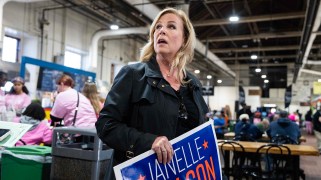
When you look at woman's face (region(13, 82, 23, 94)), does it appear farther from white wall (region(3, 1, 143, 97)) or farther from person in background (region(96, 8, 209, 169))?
person in background (region(96, 8, 209, 169))

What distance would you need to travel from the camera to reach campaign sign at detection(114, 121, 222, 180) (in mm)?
1152

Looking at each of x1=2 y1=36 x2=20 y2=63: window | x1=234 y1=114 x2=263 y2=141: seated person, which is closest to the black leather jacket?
x1=234 y1=114 x2=263 y2=141: seated person

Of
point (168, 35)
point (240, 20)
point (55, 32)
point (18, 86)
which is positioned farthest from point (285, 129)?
point (55, 32)

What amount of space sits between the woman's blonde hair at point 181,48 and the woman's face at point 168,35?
0.02 metres

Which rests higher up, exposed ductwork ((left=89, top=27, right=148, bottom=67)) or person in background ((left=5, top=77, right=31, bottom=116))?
exposed ductwork ((left=89, top=27, right=148, bottom=67))

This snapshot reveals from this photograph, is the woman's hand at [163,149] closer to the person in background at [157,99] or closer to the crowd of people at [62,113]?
the person in background at [157,99]

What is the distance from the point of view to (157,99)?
4.17ft

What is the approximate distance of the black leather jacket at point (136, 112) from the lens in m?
1.18

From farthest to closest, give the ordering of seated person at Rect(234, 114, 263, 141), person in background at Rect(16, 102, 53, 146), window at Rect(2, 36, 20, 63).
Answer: window at Rect(2, 36, 20, 63)
seated person at Rect(234, 114, 263, 141)
person in background at Rect(16, 102, 53, 146)

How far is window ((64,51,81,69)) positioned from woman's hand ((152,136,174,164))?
34.4 feet

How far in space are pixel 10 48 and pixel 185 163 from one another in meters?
9.06

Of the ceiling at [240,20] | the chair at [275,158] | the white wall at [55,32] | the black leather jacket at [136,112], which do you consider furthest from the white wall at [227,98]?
the black leather jacket at [136,112]

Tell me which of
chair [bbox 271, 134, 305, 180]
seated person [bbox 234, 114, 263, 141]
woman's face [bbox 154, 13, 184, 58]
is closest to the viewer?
woman's face [bbox 154, 13, 184, 58]

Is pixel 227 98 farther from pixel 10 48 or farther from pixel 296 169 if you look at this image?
pixel 296 169
